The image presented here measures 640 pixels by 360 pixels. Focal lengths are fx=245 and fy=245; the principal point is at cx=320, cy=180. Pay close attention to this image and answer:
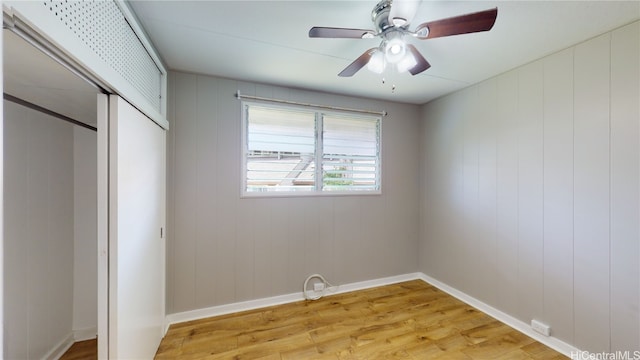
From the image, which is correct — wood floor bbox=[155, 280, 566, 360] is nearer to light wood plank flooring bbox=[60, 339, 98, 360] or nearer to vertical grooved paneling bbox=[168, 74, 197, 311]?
vertical grooved paneling bbox=[168, 74, 197, 311]

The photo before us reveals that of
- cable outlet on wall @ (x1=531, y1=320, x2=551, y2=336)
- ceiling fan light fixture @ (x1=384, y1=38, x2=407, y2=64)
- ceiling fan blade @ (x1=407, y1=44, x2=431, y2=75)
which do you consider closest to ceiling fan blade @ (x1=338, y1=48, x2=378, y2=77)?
ceiling fan light fixture @ (x1=384, y1=38, x2=407, y2=64)

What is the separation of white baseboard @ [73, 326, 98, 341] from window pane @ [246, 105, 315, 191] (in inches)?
66.3

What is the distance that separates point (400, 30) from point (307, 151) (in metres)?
1.58

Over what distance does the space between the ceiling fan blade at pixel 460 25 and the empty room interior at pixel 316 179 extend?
0.01m

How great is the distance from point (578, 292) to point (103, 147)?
3.21 metres

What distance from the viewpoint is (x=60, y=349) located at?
1.83 metres

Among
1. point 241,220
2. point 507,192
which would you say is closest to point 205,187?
point 241,220

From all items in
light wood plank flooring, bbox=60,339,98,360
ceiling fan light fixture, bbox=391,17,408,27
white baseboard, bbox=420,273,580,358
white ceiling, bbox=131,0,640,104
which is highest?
white ceiling, bbox=131,0,640,104

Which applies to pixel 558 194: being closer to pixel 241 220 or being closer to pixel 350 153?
pixel 350 153

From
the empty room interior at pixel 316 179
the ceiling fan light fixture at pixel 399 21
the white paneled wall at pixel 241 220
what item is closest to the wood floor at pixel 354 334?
the empty room interior at pixel 316 179

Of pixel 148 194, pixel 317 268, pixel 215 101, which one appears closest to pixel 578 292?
pixel 317 268

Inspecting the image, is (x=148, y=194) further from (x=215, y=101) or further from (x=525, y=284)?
(x=525, y=284)

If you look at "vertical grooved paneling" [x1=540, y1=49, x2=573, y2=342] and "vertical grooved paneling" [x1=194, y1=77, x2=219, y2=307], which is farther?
"vertical grooved paneling" [x1=194, y1=77, x2=219, y2=307]

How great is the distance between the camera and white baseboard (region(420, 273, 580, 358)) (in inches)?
73.9
